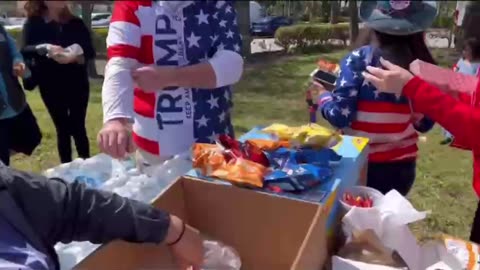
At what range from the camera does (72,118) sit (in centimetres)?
305

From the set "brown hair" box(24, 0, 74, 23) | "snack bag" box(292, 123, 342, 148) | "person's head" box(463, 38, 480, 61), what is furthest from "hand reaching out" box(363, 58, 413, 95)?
"person's head" box(463, 38, 480, 61)

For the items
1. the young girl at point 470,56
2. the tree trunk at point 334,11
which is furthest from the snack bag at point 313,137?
the tree trunk at point 334,11

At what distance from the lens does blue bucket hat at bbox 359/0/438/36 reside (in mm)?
1219

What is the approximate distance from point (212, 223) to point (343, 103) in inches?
23.1

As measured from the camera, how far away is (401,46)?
139 centimetres

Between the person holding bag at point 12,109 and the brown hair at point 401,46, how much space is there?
1.42m

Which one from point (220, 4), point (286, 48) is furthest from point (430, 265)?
point (286, 48)

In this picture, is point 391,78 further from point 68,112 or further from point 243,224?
point 68,112

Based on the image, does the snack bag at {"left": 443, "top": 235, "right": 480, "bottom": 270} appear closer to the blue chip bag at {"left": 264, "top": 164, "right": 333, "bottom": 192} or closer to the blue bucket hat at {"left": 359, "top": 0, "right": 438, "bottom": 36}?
the blue chip bag at {"left": 264, "top": 164, "right": 333, "bottom": 192}

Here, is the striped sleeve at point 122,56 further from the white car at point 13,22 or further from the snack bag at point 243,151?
the white car at point 13,22

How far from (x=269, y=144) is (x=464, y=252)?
1.32 ft

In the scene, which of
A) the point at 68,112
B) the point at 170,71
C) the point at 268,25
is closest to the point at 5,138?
the point at 68,112

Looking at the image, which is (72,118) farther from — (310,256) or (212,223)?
(310,256)

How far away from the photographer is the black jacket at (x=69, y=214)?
2.60 feet
